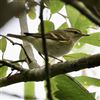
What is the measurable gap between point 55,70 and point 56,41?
1303mm

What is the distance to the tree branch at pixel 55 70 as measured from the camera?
0.94 meters

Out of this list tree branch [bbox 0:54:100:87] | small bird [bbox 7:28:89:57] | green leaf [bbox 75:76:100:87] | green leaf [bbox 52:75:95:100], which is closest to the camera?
tree branch [bbox 0:54:100:87]

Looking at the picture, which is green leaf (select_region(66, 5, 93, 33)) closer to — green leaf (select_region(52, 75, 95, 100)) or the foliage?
the foliage

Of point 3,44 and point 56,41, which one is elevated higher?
point 56,41

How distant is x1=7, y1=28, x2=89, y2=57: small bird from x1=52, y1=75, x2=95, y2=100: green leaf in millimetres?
723

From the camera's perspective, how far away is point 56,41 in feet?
7.79

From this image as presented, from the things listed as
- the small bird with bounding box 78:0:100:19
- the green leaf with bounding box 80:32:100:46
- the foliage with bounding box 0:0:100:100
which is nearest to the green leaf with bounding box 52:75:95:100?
the foliage with bounding box 0:0:100:100

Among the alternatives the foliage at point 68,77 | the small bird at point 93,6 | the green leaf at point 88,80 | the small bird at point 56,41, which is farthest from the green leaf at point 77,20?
the small bird at point 93,6

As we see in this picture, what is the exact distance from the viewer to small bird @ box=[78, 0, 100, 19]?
0.39 m

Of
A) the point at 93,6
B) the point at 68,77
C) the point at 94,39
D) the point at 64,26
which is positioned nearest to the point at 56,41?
the point at 64,26

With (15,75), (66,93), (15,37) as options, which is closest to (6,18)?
(66,93)

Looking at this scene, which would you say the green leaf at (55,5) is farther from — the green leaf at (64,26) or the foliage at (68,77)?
the green leaf at (64,26)

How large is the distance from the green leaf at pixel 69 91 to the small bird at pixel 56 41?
723 mm

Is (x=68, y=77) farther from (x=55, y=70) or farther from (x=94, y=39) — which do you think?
(x=94, y=39)
